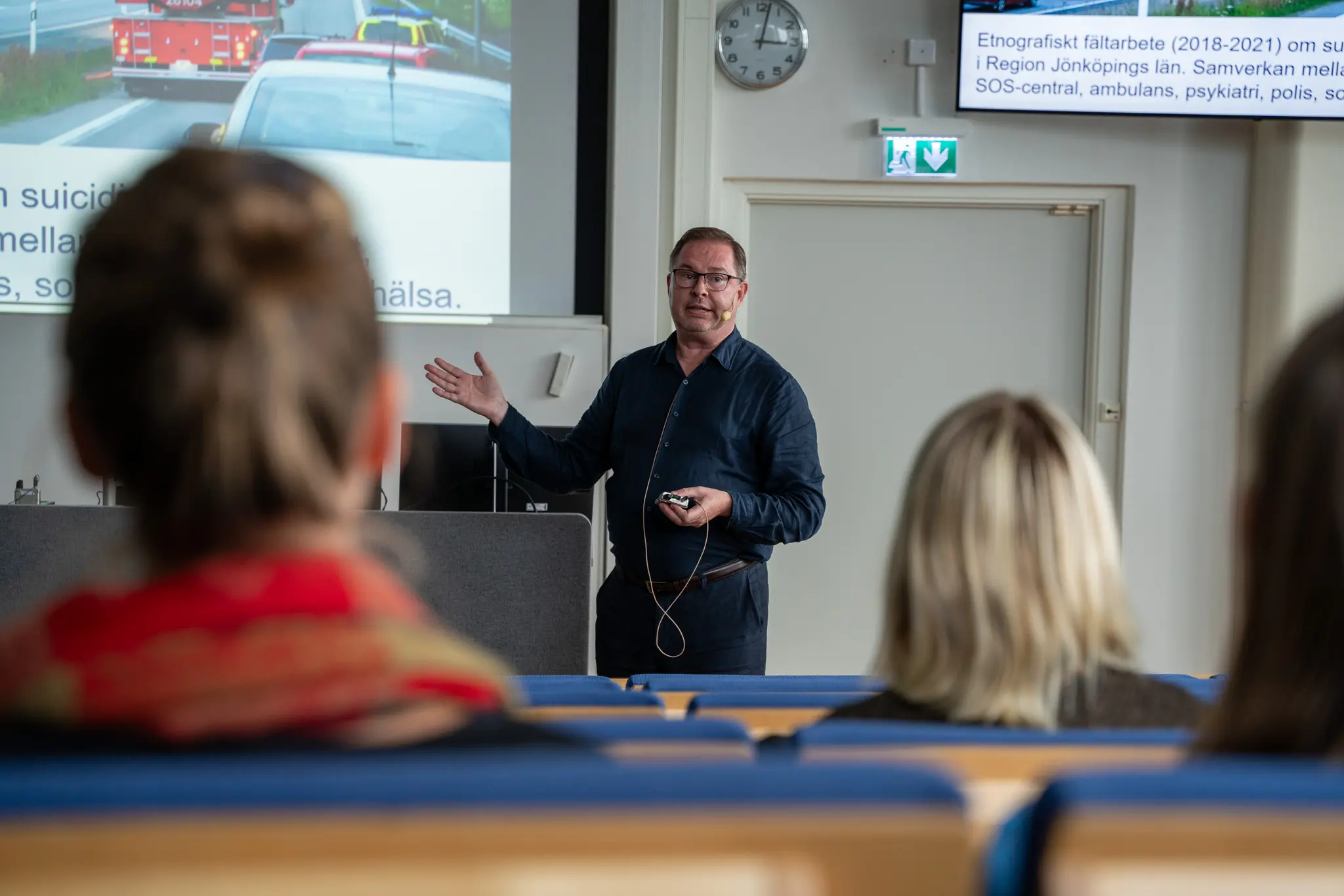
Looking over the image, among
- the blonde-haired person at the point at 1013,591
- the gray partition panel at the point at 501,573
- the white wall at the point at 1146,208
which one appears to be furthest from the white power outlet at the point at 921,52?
the blonde-haired person at the point at 1013,591

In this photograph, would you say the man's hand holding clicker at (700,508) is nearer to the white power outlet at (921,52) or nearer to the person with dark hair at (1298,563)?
the person with dark hair at (1298,563)

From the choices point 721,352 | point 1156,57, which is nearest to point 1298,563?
point 721,352

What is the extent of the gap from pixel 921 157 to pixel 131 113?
10.2ft

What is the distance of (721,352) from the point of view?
11.9ft

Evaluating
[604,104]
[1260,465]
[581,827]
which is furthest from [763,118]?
[581,827]

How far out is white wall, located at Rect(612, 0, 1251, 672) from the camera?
17.0 ft

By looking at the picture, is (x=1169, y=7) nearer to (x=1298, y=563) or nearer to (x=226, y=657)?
(x=1298, y=563)

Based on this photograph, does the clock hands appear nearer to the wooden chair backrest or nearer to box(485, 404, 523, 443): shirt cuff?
box(485, 404, 523, 443): shirt cuff

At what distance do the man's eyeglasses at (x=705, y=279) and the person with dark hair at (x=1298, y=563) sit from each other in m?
2.69

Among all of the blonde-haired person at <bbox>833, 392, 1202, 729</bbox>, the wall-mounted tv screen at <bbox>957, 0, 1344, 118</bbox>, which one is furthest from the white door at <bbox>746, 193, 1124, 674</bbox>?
the blonde-haired person at <bbox>833, 392, 1202, 729</bbox>

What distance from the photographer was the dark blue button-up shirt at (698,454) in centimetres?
345

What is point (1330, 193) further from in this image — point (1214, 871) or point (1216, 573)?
point (1214, 871)

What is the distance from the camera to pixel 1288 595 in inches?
36.4

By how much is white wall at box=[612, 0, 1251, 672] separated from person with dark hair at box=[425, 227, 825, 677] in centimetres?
160
